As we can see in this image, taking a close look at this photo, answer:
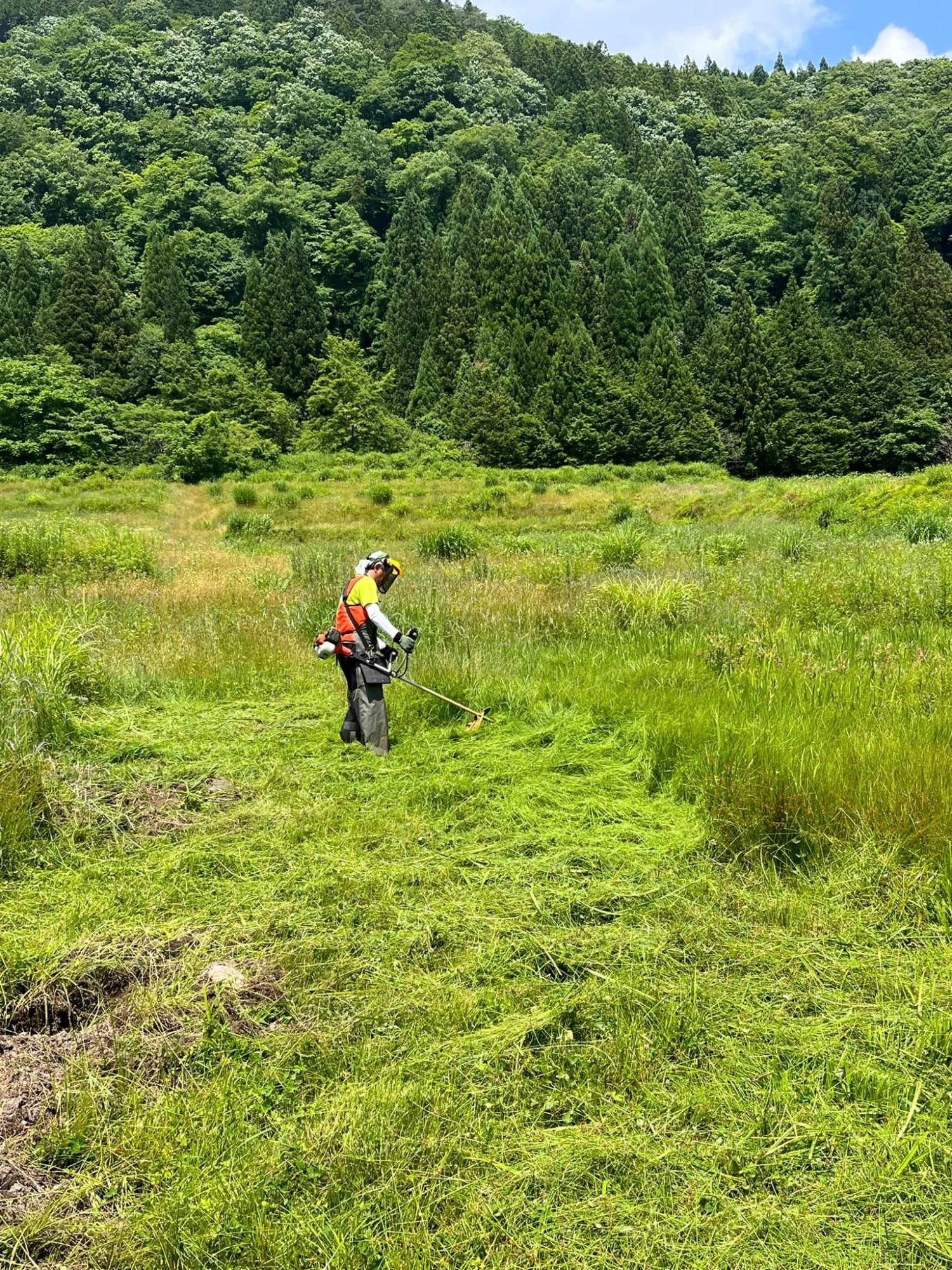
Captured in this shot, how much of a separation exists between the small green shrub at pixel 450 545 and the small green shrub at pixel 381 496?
29.2ft

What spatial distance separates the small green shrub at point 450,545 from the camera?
1448 cm

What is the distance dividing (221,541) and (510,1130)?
54.7 ft

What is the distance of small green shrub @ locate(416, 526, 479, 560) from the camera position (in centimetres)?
1448

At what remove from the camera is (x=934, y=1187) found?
1988 millimetres

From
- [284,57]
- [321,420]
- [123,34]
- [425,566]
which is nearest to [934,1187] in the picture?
[425,566]

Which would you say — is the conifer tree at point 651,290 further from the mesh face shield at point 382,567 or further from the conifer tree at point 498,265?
the mesh face shield at point 382,567

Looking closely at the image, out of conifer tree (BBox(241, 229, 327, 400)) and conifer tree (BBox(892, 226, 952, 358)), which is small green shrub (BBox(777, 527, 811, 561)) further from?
conifer tree (BBox(241, 229, 327, 400))

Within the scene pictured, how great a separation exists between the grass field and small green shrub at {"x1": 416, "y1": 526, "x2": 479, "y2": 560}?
7189 millimetres

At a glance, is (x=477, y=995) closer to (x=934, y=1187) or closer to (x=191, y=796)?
(x=934, y=1187)

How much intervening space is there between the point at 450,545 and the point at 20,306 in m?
50.5

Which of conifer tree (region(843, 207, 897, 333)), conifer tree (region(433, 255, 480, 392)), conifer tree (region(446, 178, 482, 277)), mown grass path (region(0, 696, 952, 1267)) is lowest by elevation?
mown grass path (region(0, 696, 952, 1267))

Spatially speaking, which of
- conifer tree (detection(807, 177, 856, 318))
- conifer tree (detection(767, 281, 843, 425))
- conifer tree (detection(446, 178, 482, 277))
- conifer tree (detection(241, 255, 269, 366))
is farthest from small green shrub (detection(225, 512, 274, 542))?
conifer tree (detection(807, 177, 856, 318))

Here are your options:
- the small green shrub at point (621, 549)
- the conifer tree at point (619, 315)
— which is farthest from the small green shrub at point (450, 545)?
the conifer tree at point (619, 315)

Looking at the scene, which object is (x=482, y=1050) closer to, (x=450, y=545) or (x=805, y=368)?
(x=450, y=545)
